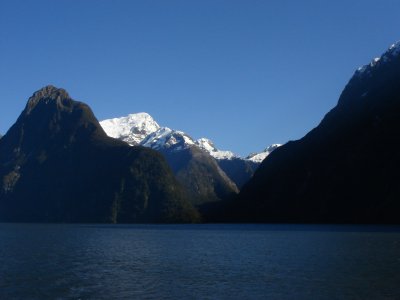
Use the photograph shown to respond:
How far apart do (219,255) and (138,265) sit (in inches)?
1031

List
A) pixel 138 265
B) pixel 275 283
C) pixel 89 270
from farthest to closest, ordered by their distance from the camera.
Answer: pixel 138 265 < pixel 89 270 < pixel 275 283

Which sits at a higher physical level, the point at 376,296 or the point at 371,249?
the point at 371,249

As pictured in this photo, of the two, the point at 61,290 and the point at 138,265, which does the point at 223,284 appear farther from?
the point at 138,265

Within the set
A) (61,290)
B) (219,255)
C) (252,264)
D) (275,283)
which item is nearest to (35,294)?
(61,290)

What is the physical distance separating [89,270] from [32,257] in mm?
25170

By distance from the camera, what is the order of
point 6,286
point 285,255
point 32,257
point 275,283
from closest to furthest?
point 6,286
point 275,283
point 32,257
point 285,255

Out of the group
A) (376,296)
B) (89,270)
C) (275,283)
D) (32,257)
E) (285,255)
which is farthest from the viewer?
(285,255)

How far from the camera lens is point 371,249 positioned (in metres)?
119

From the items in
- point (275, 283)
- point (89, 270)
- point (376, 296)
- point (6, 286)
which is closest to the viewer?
point (376, 296)

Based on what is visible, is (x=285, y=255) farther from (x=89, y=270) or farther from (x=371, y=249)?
(x=89, y=270)

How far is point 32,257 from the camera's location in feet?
340

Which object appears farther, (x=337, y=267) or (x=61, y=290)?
(x=337, y=267)

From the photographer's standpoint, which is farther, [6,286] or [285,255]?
[285,255]

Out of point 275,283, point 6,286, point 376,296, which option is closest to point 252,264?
point 275,283
